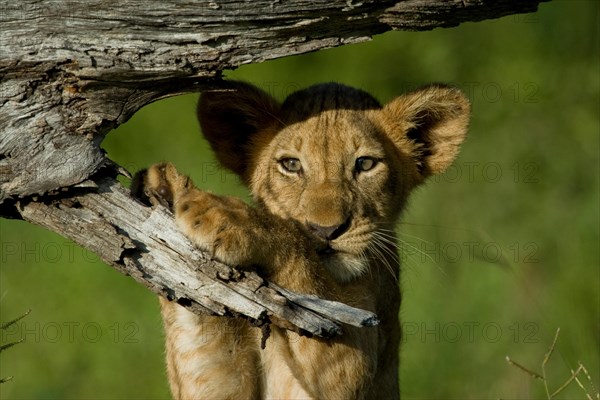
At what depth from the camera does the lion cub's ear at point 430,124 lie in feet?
22.6

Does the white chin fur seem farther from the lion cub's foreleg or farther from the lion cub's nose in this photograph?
the lion cub's foreleg

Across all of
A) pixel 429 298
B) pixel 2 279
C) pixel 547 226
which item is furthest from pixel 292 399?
pixel 2 279

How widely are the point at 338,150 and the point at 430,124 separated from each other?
102 centimetres

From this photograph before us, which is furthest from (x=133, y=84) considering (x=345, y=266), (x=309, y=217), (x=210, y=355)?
(x=210, y=355)

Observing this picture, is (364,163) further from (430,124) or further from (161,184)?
(161,184)

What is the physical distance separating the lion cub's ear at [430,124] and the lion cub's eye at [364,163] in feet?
1.53

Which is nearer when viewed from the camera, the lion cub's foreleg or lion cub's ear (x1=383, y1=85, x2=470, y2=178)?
the lion cub's foreleg

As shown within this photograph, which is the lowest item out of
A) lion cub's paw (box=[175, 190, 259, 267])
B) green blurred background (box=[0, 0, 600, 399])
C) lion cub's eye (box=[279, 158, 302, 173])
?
green blurred background (box=[0, 0, 600, 399])

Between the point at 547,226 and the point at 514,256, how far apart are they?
0.92 meters

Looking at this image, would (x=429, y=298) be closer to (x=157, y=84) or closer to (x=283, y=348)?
(x=283, y=348)

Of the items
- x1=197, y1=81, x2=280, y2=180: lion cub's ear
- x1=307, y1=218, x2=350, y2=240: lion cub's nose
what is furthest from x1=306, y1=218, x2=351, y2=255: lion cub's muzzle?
x1=197, y1=81, x2=280, y2=180: lion cub's ear

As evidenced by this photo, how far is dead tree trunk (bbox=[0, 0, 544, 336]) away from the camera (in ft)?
16.2

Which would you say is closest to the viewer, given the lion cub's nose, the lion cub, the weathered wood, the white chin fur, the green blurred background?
the weathered wood

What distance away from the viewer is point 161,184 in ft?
17.5
